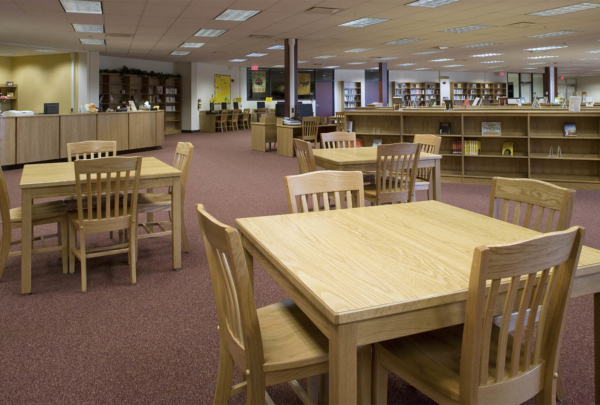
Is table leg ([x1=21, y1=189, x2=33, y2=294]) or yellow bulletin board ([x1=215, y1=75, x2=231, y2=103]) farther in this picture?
yellow bulletin board ([x1=215, y1=75, x2=231, y2=103])

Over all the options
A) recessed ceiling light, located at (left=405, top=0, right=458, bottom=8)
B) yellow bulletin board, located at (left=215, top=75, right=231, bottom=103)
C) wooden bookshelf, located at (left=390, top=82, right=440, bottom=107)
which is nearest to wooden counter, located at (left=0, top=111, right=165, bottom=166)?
recessed ceiling light, located at (left=405, top=0, right=458, bottom=8)

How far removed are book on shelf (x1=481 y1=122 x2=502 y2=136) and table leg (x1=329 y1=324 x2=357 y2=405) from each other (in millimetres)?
7027

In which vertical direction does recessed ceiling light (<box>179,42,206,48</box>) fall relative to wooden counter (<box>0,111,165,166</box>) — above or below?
above

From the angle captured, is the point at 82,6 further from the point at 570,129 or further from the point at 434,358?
the point at 434,358

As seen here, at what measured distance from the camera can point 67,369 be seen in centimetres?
241

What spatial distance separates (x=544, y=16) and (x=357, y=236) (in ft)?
31.0

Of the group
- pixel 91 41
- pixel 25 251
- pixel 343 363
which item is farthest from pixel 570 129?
pixel 91 41

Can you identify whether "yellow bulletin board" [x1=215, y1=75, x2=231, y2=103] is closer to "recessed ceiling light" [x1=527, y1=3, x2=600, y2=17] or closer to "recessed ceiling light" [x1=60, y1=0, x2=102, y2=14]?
"recessed ceiling light" [x1=60, y1=0, x2=102, y2=14]

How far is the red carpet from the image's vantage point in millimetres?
2211

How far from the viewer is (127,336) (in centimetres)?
276

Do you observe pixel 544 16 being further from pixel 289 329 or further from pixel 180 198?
pixel 289 329

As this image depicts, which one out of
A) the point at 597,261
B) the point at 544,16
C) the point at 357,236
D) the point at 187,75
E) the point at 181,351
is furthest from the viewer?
the point at 187,75

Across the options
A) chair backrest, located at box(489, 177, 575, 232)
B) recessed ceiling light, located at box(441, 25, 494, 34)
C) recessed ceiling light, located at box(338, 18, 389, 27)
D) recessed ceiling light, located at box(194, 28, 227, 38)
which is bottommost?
chair backrest, located at box(489, 177, 575, 232)

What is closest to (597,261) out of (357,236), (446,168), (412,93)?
(357,236)
